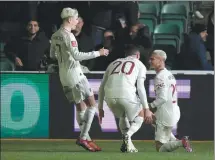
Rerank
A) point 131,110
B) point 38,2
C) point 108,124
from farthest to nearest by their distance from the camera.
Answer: point 38,2, point 108,124, point 131,110

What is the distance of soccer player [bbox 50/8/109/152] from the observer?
1354 centimetres

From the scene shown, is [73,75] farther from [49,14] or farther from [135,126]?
[49,14]

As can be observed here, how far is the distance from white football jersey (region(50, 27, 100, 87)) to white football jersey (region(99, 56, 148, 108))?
534mm

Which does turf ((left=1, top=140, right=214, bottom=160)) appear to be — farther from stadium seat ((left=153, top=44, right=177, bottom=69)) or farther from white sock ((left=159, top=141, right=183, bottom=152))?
stadium seat ((left=153, top=44, right=177, bottom=69))

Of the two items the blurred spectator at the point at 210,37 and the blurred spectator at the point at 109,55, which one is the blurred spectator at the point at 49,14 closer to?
the blurred spectator at the point at 109,55

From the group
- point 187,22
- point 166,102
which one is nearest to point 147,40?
point 187,22

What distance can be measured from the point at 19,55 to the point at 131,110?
172 inches

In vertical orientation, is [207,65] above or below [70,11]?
below

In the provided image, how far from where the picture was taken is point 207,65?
1708 cm

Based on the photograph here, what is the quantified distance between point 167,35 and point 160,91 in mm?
5358

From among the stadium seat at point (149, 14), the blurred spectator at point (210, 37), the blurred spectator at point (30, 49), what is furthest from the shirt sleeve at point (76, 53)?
the stadium seat at point (149, 14)

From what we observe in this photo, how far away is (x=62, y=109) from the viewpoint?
16.3 meters

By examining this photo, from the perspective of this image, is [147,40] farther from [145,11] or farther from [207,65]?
[145,11]

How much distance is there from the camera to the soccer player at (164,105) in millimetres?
13164
